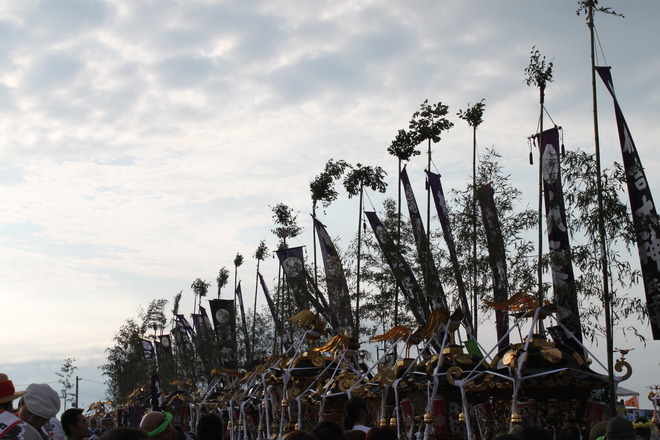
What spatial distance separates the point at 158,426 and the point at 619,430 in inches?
145

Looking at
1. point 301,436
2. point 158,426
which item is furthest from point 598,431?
point 158,426

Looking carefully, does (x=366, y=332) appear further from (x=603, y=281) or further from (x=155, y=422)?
(x=155, y=422)

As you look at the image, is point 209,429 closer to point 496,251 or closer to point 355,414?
point 355,414

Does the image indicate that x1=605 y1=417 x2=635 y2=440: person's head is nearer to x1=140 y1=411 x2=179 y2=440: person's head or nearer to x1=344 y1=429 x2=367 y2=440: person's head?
x1=344 y1=429 x2=367 y2=440: person's head

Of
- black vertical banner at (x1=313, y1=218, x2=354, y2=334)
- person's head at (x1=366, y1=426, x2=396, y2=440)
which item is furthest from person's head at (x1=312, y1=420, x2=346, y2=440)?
black vertical banner at (x1=313, y1=218, x2=354, y2=334)

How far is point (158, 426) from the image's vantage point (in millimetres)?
6199

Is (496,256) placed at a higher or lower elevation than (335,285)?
lower

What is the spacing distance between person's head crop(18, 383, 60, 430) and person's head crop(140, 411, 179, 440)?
74cm

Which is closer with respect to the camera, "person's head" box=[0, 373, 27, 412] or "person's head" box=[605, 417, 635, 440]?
"person's head" box=[0, 373, 27, 412]

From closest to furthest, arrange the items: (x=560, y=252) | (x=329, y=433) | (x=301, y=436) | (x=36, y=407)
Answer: (x=301, y=436)
(x=329, y=433)
(x=36, y=407)
(x=560, y=252)

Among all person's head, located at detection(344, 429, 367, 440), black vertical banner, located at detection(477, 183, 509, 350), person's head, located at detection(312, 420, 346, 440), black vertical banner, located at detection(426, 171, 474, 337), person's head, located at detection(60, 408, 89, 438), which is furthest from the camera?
black vertical banner, located at detection(426, 171, 474, 337)

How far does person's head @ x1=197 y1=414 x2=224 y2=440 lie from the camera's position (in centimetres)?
663

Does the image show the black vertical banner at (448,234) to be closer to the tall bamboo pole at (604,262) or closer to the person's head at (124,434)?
the tall bamboo pole at (604,262)

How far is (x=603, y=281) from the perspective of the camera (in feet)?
49.0
